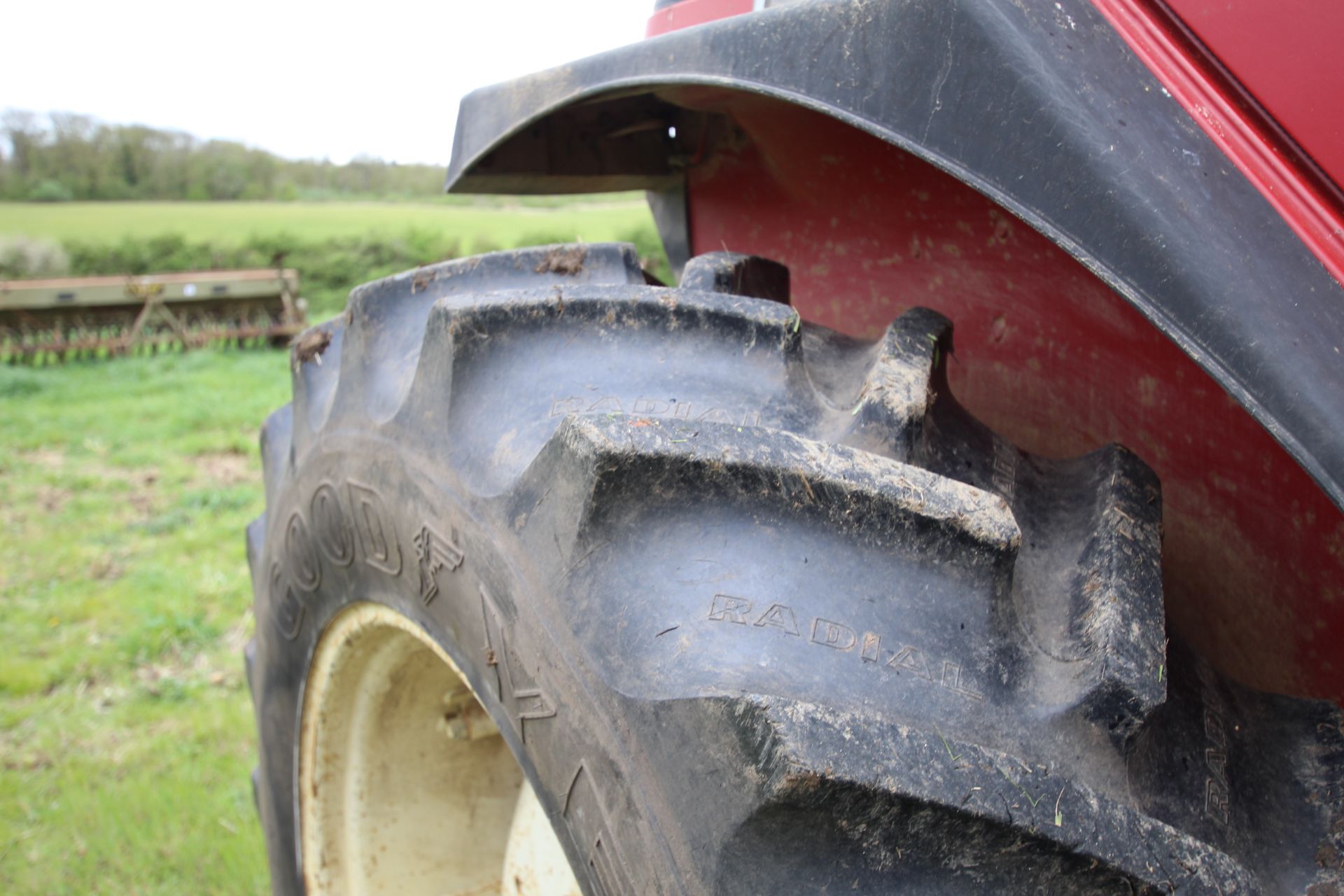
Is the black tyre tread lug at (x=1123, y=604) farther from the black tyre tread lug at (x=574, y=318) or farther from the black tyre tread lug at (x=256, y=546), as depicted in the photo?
the black tyre tread lug at (x=256, y=546)

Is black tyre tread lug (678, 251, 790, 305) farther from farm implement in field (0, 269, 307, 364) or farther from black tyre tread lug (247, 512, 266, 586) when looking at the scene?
farm implement in field (0, 269, 307, 364)

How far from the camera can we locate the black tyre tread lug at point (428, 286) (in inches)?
37.5

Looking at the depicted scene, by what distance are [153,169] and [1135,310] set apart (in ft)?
64.6

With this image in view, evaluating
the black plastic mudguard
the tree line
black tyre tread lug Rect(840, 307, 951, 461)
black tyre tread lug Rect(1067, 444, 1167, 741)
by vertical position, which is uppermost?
the tree line

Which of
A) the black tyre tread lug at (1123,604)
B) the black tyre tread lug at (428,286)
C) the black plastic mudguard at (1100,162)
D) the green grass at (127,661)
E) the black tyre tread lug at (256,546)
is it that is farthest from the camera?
the green grass at (127,661)

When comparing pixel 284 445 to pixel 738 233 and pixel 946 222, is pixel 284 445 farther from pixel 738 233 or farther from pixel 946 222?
pixel 946 222

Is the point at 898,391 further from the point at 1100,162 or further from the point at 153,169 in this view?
the point at 153,169

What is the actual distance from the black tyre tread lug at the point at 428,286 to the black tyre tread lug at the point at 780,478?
0.38 meters

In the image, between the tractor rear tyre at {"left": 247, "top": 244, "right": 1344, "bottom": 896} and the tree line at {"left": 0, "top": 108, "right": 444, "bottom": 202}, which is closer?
the tractor rear tyre at {"left": 247, "top": 244, "right": 1344, "bottom": 896}

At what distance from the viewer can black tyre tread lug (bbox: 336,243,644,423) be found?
3.12 feet

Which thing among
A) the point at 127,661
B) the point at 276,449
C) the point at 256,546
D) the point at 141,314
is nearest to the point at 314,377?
the point at 276,449

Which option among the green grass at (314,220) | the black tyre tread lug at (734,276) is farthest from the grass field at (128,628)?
the green grass at (314,220)

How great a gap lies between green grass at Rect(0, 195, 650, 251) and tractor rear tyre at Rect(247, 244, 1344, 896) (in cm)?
970

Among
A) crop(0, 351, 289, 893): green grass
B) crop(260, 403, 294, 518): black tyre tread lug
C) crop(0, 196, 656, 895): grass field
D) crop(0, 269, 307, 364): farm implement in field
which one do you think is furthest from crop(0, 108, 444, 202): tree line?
crop(260, 403, 294, 518): black tyre tread lug
